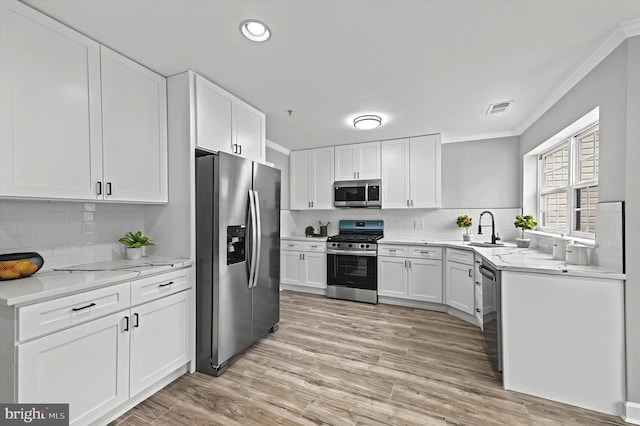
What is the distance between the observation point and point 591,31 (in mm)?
1795

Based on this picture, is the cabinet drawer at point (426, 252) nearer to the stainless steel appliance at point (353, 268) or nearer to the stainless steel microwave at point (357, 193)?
the stainless steel appliance at point (353, 268)

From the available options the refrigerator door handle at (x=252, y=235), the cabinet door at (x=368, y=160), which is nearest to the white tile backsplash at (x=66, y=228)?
the refrigerator door handle at (x=252, y=235)

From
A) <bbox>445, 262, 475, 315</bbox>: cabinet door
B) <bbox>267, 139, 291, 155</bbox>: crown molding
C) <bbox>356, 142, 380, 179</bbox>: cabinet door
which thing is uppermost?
<bbox>267, 139, 291, 155</bbox>: crown molding

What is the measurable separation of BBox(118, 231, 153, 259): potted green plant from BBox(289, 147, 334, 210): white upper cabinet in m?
2.89

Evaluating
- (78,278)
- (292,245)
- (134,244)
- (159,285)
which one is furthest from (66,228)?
(292,245)

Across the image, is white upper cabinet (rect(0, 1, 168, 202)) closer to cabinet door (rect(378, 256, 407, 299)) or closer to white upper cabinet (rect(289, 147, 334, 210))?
white upper cabinet (rect(289, 147, 334, 210))

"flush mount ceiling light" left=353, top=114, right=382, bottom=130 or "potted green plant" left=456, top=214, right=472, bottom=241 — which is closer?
"flush mount ceiling light" left=353, top=114, right=382, bottom=130

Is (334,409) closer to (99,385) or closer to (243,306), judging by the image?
(243,306)

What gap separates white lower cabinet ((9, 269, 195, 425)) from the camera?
136cm

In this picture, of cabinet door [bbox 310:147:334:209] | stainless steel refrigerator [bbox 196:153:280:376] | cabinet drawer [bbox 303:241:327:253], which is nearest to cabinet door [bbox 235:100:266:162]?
stainless steel refrigerator [bbox 196:153:280:376]

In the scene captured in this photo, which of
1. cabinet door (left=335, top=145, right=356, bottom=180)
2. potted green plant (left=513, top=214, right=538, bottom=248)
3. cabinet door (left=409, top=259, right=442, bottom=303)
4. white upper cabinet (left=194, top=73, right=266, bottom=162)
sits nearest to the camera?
white upper cabinet (left=194, top=73, right=266, bottom=162)

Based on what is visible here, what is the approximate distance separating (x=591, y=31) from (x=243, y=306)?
10.8 feet

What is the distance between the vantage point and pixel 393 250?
4055mm

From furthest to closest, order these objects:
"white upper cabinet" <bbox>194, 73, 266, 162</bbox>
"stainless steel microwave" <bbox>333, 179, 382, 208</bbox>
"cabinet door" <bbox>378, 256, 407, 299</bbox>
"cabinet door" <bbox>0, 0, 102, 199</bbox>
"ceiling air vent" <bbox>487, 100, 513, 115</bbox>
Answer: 1. "stainless steel microwave" <bbox>333, 179, 382, 208</bbox>
2. "cabinet door" <bbox>378, 256, 407, 299</bbox>
3. "ceiling air vent" <bbox>487, 100, 513, 115</bbox>
4. "white upper cabinet" <bbox>194, 73, 266, 162</bbox>
5. "cabinet door" <bbox>0, 0, 102, 199</bbox>
